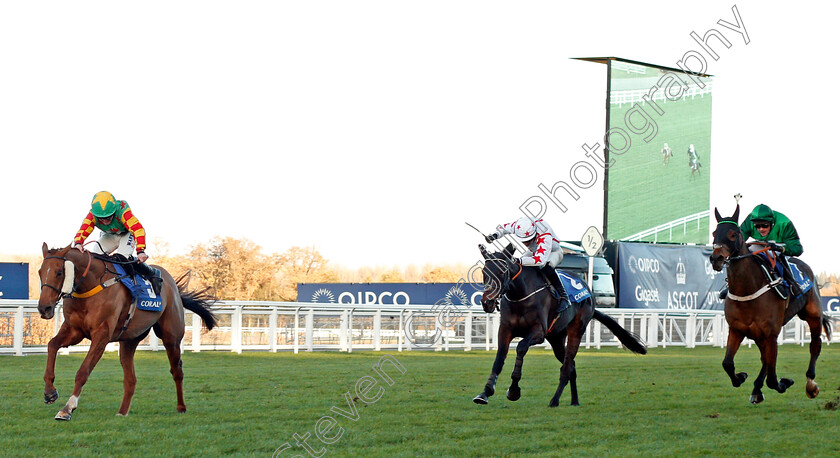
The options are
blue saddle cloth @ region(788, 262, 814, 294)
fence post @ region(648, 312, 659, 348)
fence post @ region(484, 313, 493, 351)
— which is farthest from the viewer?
fence post @ region(648, 312, 659, 348)

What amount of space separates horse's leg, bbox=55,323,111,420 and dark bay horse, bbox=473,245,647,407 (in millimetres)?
3304

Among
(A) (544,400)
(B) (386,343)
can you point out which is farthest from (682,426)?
(B) (386,343)

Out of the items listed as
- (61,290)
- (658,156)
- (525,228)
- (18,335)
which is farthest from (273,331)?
(658,156)

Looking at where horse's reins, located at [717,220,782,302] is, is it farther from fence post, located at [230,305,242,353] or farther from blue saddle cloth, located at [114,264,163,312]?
fence post, located at [230,305,242,353]

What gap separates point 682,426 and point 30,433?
496cm

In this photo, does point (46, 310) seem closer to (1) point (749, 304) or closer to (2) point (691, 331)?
(1) point (749, 304)

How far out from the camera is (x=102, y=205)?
793cm

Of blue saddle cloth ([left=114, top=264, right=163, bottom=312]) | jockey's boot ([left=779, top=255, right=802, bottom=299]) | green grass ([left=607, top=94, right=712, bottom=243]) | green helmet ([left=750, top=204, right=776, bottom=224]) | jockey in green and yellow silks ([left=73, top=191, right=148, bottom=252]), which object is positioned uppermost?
green grass ([left=607, top=94, right=712, bottom=243])

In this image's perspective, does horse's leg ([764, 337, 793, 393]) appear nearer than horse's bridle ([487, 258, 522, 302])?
No

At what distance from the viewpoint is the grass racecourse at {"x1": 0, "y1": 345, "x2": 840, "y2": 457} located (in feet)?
20.7

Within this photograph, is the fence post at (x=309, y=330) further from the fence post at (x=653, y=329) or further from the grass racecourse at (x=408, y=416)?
the fence post at (x=653, y=329)

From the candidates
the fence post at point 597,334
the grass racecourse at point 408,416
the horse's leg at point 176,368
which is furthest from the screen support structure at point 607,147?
the horse's leg at point 176,368

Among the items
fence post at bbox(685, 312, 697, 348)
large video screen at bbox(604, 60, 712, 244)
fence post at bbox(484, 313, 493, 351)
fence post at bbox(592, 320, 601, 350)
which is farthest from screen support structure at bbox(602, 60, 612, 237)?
fence post at bbox(484, 313, 493, 351)

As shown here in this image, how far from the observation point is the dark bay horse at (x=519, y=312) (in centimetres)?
884
